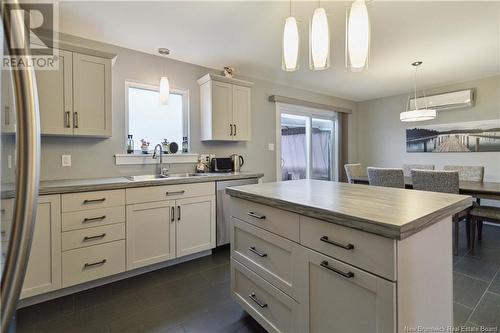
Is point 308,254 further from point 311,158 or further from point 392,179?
point 311,158

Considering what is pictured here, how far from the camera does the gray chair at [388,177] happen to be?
10.2 feet

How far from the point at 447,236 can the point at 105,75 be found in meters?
2.88

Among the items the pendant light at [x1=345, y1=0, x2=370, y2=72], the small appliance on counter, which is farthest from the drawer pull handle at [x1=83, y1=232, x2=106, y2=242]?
the pendant light at [x1=345, y1=0, x2=370, y2=72]

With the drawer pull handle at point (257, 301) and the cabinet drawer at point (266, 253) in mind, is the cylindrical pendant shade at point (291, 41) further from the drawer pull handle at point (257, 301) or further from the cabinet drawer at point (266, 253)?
the drawer pull handle at point (257, 301)

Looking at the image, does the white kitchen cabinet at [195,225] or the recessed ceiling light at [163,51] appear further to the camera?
the recessed ceiling light at [163,51]

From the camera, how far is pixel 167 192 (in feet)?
8.00

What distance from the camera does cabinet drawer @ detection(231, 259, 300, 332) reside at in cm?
132

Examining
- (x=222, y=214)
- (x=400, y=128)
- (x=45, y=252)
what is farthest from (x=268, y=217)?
(x=400, y=128)

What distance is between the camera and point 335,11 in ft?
7.09

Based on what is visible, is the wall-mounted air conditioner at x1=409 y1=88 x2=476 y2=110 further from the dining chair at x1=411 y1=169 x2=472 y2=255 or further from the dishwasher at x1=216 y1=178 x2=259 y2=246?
the dishwasher at x1=216 y1=178 x2=259 y2=246

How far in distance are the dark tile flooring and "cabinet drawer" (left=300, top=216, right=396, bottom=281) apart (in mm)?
884

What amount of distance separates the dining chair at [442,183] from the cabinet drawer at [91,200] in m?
3.18

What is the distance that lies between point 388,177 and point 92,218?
129 inches

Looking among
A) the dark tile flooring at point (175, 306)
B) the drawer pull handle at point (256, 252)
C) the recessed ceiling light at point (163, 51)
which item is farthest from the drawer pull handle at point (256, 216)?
the recessed ceiling light at point (163, 51)
